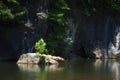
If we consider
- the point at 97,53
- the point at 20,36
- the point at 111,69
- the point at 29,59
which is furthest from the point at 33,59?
the point at 97,53

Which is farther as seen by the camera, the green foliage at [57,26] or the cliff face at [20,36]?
the green foliage at [57,26]

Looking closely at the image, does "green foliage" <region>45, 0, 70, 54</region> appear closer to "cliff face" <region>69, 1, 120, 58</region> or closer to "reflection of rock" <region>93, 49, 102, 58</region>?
"cliff face" <region>69, 1, 120, 58</region>

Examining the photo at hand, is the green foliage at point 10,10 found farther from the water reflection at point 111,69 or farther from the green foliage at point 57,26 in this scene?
the water reflection at point 111,69

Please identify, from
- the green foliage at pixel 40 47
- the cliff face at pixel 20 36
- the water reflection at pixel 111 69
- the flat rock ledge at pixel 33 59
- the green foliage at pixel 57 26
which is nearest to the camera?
the water reflection at pixel 111 69

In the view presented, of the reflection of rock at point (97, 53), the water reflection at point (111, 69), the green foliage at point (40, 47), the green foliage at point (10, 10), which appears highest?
the green foliage at point (10, 10)

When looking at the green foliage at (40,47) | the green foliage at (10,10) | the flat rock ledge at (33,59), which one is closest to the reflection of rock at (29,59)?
the flat rock ledge at (33,59)

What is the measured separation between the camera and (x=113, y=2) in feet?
161

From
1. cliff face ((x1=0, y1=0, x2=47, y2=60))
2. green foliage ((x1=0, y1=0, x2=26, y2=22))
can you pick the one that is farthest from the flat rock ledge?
green foliage ((x1=0, y1=0, x2=26, y2=22))

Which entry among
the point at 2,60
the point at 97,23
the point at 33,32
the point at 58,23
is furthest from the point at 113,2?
the point at 2,60

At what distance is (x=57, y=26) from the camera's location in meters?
41.9

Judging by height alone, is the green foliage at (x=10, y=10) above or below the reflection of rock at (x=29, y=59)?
above

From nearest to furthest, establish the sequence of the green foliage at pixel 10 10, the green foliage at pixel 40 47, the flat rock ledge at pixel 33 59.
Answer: the flat rock ledge at pixel 33 59 < the green foliage at pixel 10 10 < the green foliage at pixel 40 47

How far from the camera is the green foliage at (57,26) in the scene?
40.6 m

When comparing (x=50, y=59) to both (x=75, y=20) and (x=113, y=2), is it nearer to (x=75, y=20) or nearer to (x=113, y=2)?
(x=75, y=20)
